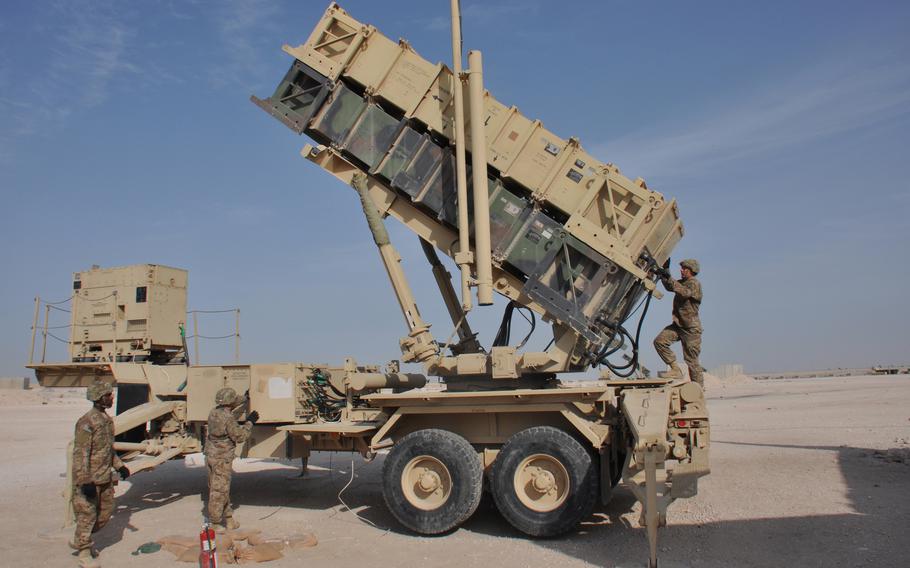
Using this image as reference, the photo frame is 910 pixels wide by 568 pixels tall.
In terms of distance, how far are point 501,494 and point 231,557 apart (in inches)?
110

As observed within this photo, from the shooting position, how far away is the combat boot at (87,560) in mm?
6879

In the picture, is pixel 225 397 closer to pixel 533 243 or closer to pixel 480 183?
pixel 480 183

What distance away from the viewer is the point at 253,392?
930 cm

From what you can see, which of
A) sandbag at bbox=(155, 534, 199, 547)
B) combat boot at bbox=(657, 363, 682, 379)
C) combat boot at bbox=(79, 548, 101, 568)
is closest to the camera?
combat boot at bbox=(79, 548, 101, 568)

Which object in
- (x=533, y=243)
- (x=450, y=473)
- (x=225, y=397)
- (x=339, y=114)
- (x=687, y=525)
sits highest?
(x=339, y=114)

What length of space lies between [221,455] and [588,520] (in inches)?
172

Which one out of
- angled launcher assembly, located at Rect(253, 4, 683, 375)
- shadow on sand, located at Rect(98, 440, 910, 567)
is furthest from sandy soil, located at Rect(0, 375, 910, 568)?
angled launcher assembly, located at Rect(253, 4, 683, 375)

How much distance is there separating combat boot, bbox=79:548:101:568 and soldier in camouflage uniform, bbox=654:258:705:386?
6.65m

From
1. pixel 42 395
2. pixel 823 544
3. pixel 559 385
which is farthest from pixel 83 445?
pixel 42 395

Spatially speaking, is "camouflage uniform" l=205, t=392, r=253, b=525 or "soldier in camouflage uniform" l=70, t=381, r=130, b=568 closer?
"soldier in camouflage uniform" l=70, t=381, r=130, b=568

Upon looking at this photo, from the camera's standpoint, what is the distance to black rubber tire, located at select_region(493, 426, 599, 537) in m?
7.30

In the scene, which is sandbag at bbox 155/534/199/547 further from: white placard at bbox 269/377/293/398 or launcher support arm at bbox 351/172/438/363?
launcher support arm at bbox 351/172/438/363

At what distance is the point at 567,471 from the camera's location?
24.3 feet

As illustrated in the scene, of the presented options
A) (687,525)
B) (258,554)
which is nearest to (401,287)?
(258,554)
